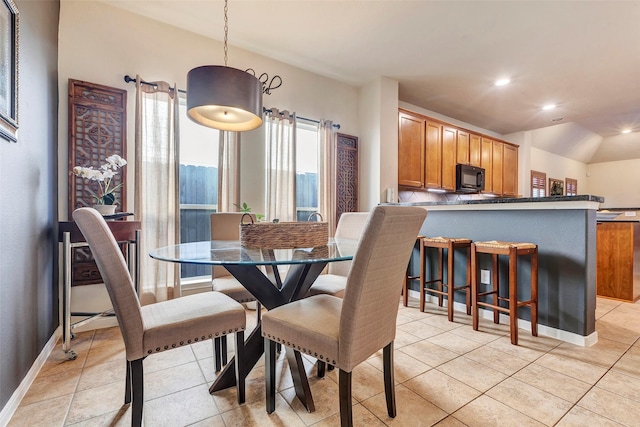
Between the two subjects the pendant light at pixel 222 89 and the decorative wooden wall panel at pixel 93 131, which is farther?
the decorative wooden wall panel at pixel 93 131

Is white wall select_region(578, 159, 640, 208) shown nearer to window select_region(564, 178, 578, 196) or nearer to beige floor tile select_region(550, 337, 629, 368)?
window select_region(564, 178, 578, 196)

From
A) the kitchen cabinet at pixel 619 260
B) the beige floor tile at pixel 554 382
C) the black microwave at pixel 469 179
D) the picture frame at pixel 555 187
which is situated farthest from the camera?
the picture frame at pixel 555 187

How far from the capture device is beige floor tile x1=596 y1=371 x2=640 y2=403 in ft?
5.09

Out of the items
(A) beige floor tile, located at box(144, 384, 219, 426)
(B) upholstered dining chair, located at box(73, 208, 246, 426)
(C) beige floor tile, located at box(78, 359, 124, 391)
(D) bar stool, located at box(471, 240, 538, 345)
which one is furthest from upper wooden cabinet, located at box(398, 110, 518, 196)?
(C) beige floor tile, located at box(78, 359, 124, 391)

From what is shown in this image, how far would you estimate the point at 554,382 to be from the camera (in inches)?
65.6

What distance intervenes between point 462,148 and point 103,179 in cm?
493

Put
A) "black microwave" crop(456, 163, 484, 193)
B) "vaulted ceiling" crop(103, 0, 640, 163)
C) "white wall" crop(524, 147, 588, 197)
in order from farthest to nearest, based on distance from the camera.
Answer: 1. "white wall" crop(524, 147, 588, 197)
2. "black microwave" crop(456, 163, 484, 193)
3. "vaulted ceiling" crop(103, 0, 640, 163)

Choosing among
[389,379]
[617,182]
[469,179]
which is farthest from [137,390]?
[617,182]

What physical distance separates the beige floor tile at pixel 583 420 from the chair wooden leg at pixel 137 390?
71.1 inches

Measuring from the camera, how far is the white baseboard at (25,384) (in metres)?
1.33

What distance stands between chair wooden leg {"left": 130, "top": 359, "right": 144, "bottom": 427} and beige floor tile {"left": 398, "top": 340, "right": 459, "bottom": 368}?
1560 millimetres

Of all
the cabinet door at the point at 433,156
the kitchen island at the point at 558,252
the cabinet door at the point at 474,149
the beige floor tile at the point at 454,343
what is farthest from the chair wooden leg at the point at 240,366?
the cabinet door at the point at 474,149

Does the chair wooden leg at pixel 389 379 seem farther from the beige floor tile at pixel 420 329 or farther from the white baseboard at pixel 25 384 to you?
the white baseboard at pixel 25 384

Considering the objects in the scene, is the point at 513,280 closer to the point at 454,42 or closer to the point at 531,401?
the point at 531,401
